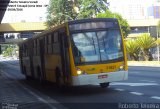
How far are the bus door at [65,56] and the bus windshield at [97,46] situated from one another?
1.09 feet

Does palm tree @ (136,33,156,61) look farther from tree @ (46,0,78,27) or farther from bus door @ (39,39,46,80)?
tree @ (46,0,78,27)

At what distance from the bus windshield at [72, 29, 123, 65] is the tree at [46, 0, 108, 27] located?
83395mm

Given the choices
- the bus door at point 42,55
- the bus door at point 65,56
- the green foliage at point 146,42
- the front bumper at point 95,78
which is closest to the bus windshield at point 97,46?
the bus door at point 65,56

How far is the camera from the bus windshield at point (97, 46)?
55.0ft

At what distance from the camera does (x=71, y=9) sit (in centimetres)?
10850

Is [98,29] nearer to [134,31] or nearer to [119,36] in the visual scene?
[119,36]

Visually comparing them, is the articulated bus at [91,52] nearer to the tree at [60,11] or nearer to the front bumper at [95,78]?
the front bumper at [95,78]

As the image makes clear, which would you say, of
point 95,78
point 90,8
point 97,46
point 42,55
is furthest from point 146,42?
point 90,8

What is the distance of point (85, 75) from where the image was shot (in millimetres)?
16547

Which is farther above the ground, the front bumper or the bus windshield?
the bus windshield

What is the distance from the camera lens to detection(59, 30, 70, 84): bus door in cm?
1694

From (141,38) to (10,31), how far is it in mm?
65118

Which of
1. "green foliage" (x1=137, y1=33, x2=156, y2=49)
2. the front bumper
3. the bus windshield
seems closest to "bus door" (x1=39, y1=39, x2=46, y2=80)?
the bus windshield

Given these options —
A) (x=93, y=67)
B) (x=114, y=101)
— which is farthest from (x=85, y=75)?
(x=114, y=101)
